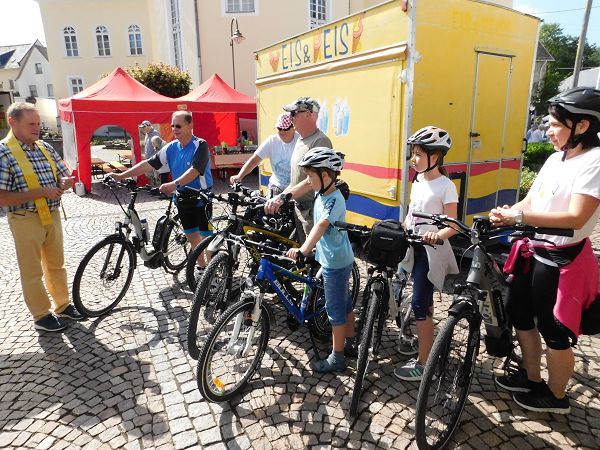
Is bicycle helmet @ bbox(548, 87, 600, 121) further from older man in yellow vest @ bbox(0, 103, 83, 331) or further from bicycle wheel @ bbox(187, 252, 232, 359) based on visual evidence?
older man in yellow vest @ bbox(0, 103, 83, 331)

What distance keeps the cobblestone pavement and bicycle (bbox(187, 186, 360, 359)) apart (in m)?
0.40

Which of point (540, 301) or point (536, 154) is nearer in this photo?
point (540, 301)

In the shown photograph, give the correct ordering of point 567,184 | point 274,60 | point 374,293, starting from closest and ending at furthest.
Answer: point 567,184
point 374,293
point 274,60

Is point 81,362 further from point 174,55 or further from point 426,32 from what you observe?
point 174,55

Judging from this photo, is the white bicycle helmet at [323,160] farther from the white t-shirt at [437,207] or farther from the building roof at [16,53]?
the building roof at [16,53]

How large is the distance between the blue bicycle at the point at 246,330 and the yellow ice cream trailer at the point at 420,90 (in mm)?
2181

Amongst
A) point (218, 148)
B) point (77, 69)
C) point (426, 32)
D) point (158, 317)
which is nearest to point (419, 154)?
point (426, 32)

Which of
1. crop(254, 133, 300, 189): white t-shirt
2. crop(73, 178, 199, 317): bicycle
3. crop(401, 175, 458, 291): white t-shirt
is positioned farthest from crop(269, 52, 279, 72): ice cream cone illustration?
crop(401, 175, 458, 291): white t-shirt

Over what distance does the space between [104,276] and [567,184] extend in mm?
4143

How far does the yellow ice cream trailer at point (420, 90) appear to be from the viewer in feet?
15.3

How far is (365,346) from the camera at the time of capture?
2.65m

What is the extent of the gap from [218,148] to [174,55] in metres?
11.5

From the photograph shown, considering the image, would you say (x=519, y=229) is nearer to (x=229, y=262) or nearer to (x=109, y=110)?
(x=229, y=262)

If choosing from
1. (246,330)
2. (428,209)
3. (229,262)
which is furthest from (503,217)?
(229,262)
